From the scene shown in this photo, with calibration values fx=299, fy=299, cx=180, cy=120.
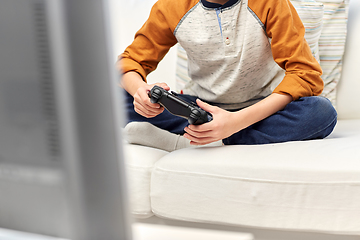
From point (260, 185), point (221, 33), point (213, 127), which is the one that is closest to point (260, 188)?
point (260, 185)

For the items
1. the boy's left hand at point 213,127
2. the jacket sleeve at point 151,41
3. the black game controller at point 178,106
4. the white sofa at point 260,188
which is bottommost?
the white sofa at point 260,188

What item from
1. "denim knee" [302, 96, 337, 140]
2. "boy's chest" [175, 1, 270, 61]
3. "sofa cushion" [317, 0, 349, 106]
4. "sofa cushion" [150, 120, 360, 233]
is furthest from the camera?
"sofa cushion" [317, 0, 349, 106]

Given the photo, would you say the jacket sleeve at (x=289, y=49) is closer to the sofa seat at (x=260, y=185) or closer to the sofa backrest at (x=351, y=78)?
the sofa seat at (x=260, y=185)

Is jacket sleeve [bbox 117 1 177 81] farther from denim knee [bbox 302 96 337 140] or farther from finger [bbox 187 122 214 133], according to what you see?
denim knee [bbox 302 96 337 140]

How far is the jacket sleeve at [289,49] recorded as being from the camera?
0.65 metres

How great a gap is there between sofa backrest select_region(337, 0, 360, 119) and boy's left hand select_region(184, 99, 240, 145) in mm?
597

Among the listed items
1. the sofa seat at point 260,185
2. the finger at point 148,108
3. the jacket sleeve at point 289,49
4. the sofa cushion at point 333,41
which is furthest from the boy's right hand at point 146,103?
the sofa cushion at point 333,41

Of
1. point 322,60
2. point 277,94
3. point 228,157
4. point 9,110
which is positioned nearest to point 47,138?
point 9,110

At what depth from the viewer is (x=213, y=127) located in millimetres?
586

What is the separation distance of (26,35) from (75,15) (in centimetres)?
3

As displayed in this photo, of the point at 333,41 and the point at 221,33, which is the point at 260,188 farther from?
the point at 333,41

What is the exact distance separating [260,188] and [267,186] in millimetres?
13

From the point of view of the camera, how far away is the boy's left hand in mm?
587

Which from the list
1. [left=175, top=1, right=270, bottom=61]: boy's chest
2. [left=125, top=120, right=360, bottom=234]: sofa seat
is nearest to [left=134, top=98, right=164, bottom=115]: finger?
[left=125, top=120, right=360, bottom=234]: sofa seat
